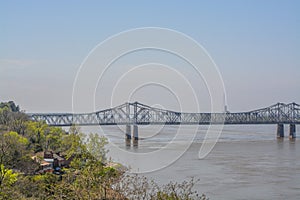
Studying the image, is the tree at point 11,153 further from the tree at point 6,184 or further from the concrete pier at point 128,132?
the concrete pier at point 128,132

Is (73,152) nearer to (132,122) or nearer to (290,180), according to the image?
(290,180)

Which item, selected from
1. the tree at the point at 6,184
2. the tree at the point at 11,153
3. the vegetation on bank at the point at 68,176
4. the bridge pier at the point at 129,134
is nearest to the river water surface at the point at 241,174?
the vegetation on bank at the point at 68,176

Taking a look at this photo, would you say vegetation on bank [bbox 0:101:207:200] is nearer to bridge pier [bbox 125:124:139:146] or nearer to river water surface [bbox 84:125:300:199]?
river water surface [bbox 84:125:300:199]

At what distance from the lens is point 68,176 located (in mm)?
11977

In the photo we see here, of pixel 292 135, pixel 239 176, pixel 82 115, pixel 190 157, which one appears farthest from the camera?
pixel 82 115

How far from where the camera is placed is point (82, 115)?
186 ft

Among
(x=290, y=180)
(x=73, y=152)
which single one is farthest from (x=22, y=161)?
(x=290, y=180)

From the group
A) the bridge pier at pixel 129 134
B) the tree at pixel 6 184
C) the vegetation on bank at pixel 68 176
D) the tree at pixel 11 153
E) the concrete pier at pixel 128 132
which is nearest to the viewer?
the vegetation on bank at pixel 68 176

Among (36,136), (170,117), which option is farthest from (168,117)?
(36,136)

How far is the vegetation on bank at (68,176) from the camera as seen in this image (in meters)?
8.02

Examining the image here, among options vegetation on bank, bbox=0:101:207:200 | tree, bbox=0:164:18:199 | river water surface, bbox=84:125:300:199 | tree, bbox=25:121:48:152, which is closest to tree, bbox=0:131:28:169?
vegetation on bank, bbox=0:101:207:200

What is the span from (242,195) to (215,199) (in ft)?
3.61

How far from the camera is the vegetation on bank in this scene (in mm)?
8023

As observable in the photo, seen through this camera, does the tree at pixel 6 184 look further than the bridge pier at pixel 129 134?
No
